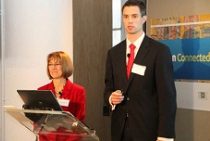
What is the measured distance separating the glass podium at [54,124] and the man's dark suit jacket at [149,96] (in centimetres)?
49

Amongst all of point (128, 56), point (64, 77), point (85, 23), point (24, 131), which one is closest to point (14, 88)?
point (24, 131)

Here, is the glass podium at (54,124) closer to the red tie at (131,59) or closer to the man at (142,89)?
the man at (142,89)

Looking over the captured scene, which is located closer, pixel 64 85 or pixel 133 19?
pixel 133 19

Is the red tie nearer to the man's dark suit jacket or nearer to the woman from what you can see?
the man's dark suit jacket

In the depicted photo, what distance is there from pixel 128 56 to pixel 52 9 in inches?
54.2

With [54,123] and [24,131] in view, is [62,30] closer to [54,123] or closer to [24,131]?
[24,131]

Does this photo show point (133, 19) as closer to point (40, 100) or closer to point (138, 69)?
point (138, 69)

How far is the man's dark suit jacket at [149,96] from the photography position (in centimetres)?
207

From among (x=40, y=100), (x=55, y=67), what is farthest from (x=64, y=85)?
(x=40, y=100)

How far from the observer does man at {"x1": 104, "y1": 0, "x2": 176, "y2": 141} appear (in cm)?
208

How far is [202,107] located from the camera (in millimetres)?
2754

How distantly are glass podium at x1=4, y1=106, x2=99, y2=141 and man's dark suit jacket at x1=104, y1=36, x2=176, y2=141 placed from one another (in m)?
0.49

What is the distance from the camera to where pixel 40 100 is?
67.2 inches

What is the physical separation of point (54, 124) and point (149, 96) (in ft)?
2.32
